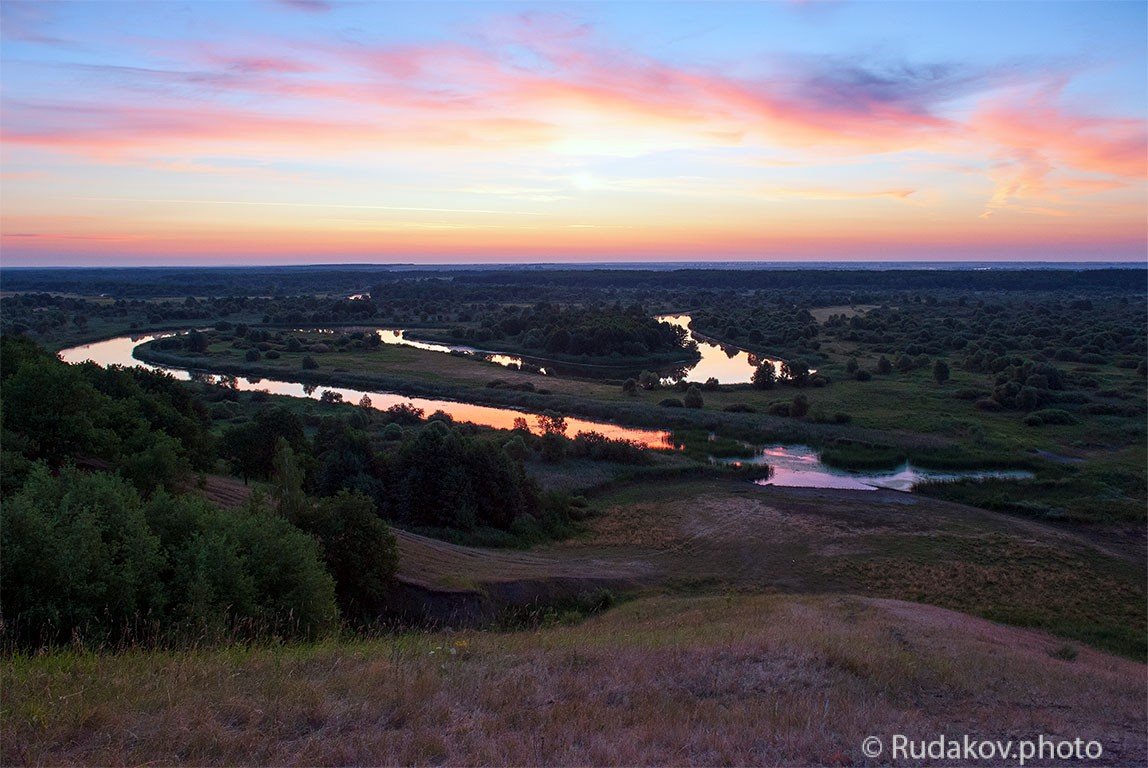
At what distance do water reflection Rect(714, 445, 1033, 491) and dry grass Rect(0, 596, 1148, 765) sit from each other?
67.5 ft

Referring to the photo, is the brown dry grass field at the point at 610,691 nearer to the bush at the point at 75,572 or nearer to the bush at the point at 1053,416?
the bush at the point at 75,572

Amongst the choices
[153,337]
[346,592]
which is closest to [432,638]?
[346,592]

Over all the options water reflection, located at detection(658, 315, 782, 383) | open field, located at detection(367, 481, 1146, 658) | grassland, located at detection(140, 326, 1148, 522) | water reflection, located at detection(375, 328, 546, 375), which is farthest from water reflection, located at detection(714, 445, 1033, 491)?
water reflection, located at detection(375, 328, 546, 375)

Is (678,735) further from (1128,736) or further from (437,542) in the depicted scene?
(437,542)

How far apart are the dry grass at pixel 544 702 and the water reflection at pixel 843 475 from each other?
2059 cm

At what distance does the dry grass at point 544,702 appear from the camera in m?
5.79

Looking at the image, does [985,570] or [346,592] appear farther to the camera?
[985,570]

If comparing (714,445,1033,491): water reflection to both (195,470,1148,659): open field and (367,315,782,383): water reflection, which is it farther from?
(367,315,782,383): water reflection

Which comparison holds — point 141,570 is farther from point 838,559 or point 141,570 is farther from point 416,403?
point 416,403

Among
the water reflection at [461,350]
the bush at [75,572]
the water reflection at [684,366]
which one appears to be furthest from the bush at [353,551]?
the water reflection at [461,350]

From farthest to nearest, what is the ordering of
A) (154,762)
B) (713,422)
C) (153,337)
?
(153,337)
(713,422)
(154,762)

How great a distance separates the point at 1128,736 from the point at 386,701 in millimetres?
7705

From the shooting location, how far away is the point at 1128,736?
7.83 meters

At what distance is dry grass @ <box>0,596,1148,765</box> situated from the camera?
19.0 ft
